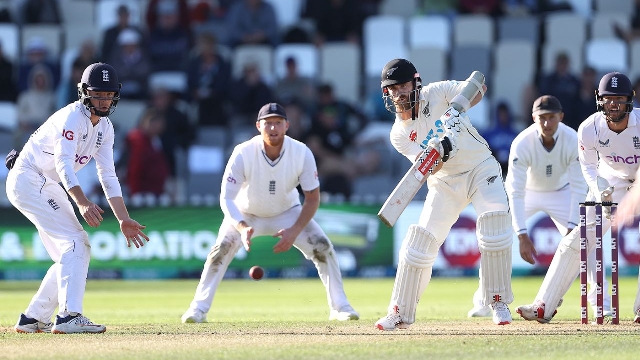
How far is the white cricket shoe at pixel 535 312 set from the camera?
859 centimetres

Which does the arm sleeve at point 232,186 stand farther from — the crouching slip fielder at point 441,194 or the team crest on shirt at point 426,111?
the team crest on shirt at point 426,111

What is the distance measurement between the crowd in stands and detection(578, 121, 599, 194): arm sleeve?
7.59 metres

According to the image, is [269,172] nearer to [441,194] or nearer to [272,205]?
[272,205]

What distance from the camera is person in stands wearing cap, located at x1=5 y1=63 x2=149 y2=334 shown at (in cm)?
790

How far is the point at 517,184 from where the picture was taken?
33.0ft

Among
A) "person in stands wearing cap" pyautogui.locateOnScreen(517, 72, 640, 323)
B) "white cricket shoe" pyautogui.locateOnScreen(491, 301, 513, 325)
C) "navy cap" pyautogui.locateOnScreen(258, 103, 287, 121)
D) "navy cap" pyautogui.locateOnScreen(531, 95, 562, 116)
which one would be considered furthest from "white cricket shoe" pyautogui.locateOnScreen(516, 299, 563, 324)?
"navy cap" pyautogui.locateOnScreen(258, 103, 287, 121)

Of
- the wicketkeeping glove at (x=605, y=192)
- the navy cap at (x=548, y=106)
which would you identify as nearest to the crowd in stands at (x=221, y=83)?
the navy cap at (x=548, y=106)

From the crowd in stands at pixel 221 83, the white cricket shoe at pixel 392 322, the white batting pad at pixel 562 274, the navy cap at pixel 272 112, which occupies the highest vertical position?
the crowd in stands at pixel 221 83

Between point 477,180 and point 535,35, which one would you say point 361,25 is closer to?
point 535,35

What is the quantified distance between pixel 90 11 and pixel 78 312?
41.9ft

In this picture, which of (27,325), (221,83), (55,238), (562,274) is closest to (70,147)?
(55,238)

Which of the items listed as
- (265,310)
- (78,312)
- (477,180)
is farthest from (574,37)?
(78,312)

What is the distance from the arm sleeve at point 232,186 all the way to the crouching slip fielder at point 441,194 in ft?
6.11

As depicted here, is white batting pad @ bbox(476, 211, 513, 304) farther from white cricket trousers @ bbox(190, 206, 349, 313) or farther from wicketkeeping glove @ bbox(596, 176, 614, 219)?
white cricket trousers @ bbox(190, 206, 349, 313)
